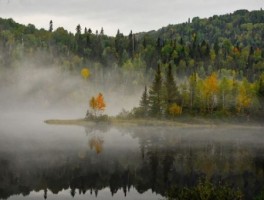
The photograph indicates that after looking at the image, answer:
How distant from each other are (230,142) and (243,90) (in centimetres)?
6075

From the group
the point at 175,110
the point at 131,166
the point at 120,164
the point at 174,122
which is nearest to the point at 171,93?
the point at 175,110

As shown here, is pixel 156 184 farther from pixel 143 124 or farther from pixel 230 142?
pixel 143 124

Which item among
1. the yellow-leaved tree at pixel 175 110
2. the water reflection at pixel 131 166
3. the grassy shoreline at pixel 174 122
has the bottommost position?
the water reflection at pixel 131 166

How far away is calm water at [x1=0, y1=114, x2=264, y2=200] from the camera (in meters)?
59.4

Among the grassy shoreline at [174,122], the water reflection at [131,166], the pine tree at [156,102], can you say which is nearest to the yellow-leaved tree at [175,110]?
the grassy shoreline at [174,122]

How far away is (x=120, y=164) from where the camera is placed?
Result: 77.8 m

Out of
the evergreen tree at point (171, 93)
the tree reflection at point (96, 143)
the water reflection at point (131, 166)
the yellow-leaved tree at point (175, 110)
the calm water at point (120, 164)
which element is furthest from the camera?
the evergreen tree at point (171, 93)

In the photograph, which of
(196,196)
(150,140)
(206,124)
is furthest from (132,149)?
(206,124)

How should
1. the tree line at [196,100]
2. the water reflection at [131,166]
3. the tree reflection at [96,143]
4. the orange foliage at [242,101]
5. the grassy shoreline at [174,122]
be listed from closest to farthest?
the water reflection at [131,166] < the tree reflection at [96,143] < the grassy shoreline at [174,122] < the tree line at [196,100] < the orange foliage at [242,101]

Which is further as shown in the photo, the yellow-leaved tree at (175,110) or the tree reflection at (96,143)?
the yellow-leaved tree at (175,110)

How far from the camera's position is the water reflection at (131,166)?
6078 centimetres

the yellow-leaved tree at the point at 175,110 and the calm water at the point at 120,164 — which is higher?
the yellow-leaved tree at the point at 175,110

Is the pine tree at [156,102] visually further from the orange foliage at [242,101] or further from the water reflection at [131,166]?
the water reflection at [131,166]

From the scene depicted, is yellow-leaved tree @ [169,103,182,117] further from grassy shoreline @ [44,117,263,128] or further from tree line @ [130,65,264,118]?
grassy shoreline @ [44,117,263,128]
